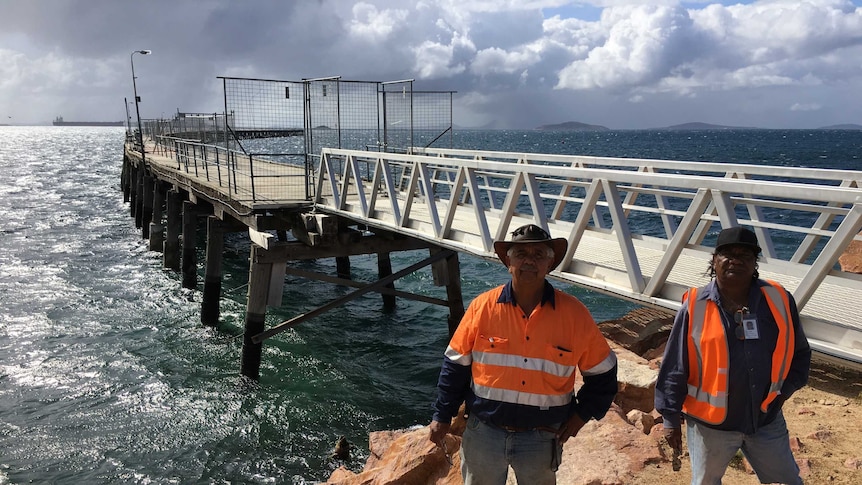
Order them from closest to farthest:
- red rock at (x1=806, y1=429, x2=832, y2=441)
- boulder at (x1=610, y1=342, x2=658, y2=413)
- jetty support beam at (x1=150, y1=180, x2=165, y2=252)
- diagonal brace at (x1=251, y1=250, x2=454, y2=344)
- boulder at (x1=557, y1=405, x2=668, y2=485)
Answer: boulder at (x1=557, y1=405, x2=668, y2=485), red rock at (x1=806, y1=429, x2=832, y2=441), boulder at (x1=610, y1=342, x2=658, y2=413), diagonal brace at (x1=251, y1=250, x2=454, y2=344), jetty support beam at (x1=150, y1=180, x2=165, y2=252)

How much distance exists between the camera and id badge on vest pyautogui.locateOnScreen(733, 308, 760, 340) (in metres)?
2.90

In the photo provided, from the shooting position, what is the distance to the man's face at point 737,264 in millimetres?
2947

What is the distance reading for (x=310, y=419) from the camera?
A: 28.8 feet

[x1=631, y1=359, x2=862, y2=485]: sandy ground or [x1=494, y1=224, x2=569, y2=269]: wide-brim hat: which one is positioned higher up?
[x1=494, y1=224, x2=569, y2=269]: wide-brim hat

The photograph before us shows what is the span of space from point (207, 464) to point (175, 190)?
489 inches

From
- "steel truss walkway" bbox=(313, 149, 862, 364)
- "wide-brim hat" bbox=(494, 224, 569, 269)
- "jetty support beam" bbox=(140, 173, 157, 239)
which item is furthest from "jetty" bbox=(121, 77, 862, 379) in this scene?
"jetty support beam" bbox=(140, 173, 157, 239)

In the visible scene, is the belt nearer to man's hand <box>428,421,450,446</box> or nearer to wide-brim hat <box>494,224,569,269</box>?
man's hand <box>428,421,450,446</box>

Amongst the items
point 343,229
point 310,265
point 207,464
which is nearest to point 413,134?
point 343,229

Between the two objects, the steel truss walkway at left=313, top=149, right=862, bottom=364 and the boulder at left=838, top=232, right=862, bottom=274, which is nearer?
the steel truss walkway at left=313, top=149, right=862, bottom=364

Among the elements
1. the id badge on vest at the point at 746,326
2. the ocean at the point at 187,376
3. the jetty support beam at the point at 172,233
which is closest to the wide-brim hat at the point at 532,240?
the id badge on vest at the point at 746,326

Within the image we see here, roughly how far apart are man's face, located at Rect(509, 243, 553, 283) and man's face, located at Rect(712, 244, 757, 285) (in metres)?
0.86

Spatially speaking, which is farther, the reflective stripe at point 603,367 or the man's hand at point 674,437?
the man's hand at point 674,437

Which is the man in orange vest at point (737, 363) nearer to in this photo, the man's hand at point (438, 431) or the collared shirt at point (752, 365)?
the collared shirt at point (752, 365)

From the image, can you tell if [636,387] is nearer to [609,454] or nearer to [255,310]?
[609,454]
